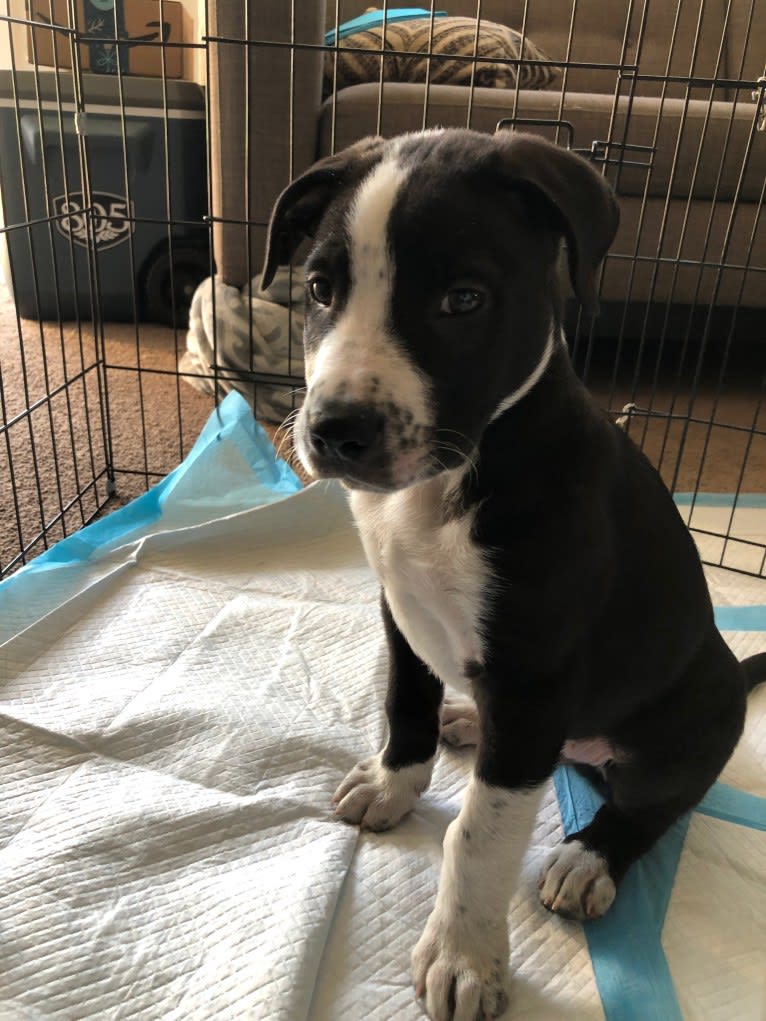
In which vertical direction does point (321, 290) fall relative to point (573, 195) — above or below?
below

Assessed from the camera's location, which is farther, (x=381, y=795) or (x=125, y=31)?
(x=125, y=31)

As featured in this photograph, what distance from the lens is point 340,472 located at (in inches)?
35.3

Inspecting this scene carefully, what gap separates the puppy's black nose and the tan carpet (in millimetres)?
1125

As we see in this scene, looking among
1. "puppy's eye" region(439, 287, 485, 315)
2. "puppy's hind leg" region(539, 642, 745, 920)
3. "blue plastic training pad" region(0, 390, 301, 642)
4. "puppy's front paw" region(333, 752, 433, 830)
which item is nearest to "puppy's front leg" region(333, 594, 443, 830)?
"puppy's front paw" region(333, 752, 433, 830)

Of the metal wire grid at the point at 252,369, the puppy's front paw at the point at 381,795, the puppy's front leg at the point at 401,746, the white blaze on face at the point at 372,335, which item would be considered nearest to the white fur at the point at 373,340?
the white blaze on face at the point at 372,335

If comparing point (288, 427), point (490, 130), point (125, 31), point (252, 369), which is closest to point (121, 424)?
point (252, 369)

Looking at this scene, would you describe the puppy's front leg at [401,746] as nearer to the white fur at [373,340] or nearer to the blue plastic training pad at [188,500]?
the white fur at [373,340]

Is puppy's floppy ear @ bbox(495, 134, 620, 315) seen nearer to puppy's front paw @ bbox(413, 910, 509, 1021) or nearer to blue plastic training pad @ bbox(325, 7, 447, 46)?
puppy's front paw @ bbox(413, 910, 509, 1021)

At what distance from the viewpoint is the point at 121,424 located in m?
2.67

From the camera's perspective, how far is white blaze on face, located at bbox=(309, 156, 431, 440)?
842 millimetres

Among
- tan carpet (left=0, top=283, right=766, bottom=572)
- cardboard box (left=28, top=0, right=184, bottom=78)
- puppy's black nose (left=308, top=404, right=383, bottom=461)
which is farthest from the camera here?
cardboard box (left=28, top=0, right=184, bottom=78)

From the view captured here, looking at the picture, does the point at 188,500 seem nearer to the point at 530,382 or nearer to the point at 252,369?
the point at 252,369

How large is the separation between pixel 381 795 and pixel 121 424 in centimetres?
175

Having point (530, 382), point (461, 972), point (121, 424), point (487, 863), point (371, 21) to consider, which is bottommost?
point (121, 424)
